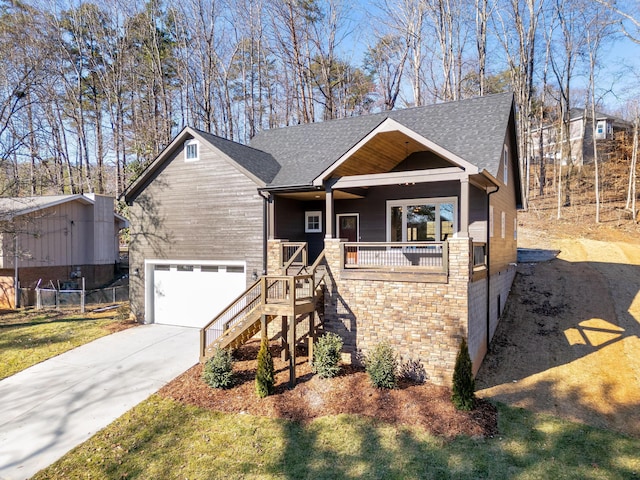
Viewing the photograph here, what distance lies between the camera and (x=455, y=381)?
8.33m

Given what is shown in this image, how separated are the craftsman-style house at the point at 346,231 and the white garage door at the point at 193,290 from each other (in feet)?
0.18

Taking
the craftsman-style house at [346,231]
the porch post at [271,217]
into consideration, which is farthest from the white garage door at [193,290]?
the porch post at [271,217]

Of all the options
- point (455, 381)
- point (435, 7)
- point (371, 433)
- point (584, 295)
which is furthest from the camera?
point (435, 7)

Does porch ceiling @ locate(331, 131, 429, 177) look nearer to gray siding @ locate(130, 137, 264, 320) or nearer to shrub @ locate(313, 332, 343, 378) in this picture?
gray siding @ locate(130, 137, 264, 320)

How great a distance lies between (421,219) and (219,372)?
774 centimetres

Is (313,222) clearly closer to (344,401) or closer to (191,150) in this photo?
(191,150)

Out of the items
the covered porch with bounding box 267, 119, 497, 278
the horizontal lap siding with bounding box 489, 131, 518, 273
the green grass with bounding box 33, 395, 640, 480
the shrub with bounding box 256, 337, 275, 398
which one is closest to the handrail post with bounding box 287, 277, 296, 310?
the shrub with bounding box 256, 337, 275, 398

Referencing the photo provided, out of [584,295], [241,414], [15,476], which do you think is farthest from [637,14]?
[15,476]

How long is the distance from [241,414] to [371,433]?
284 centimetres

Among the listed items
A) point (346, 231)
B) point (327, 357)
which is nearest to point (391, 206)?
point (346, 231)

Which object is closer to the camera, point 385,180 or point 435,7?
point 385,180

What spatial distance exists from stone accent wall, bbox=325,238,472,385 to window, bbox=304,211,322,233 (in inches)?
157

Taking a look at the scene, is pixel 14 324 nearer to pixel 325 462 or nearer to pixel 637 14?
pixel 325 462

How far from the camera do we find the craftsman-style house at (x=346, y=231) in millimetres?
9555
